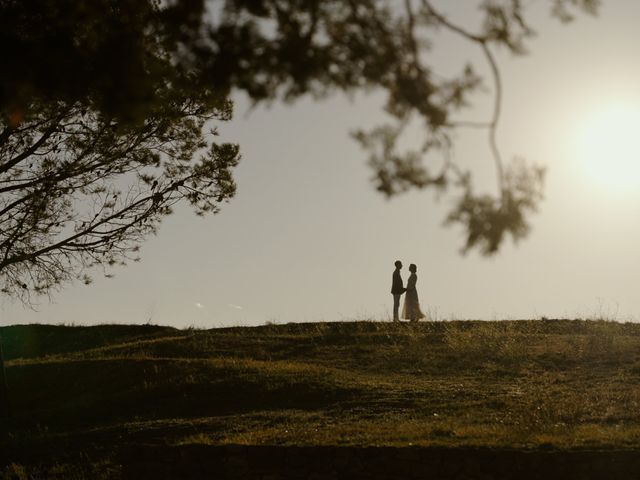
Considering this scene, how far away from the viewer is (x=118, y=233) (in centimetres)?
2136

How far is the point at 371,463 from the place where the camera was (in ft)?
41.0

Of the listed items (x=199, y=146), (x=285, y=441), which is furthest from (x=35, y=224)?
(x=285, y=441)

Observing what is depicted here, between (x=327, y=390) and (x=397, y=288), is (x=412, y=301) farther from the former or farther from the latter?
(x=327, y=390)

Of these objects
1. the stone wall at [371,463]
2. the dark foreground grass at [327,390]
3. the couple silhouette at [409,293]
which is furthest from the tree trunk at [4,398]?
the couple silhouette at [409,293]

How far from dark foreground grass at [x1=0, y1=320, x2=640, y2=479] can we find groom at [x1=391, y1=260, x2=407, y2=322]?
1.91 metres

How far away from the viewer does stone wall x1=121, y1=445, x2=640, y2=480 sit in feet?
39.5

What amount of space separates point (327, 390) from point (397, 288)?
964 cm

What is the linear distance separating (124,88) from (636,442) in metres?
7.62

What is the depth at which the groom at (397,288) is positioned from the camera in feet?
89.4

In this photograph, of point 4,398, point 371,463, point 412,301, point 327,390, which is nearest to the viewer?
point 371,463

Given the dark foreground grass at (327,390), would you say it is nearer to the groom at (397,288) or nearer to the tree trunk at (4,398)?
the tree trunk at (4,398)

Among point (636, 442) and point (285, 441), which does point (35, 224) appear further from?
point (636, 442)

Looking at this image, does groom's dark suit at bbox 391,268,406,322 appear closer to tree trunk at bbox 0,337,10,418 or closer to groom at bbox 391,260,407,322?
groom at bbox 391,260,407,322

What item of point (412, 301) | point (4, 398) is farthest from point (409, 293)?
point (4, 398)
